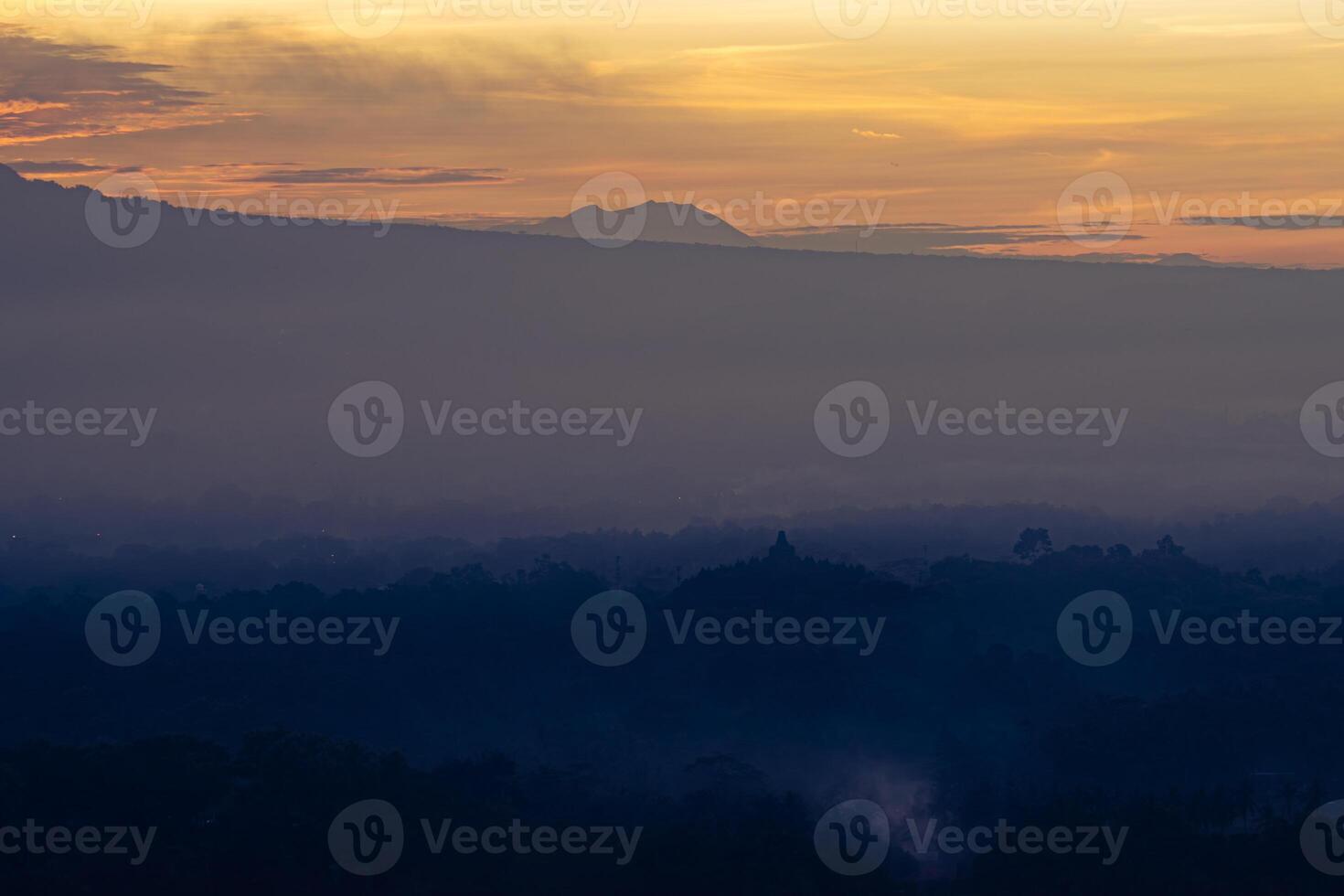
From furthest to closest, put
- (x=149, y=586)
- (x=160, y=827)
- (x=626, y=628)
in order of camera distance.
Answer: (x=149, y=586)
(x=626, y=628)
(x=160, y=827)

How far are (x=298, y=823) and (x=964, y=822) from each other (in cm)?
3573

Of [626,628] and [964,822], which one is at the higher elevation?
[626,628]

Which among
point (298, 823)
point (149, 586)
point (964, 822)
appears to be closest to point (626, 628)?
point (149, 586)

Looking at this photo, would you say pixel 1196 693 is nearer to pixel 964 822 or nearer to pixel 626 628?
pixel 964 822

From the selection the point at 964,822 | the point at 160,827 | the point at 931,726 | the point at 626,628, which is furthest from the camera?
the point at 626,628

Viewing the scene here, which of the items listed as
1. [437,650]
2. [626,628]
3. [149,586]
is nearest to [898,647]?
[626,628]

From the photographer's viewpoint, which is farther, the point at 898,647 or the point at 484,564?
the point at 484,564

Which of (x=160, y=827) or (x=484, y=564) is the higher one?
(x=484, y=564)

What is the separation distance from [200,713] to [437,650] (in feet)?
86.2

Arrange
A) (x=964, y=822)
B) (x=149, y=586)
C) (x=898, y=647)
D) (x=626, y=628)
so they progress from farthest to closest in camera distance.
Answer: (x=149, y=586), (x=626, y=628), (x=898, y=647), (x=964, y=822)

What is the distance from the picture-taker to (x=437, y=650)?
113438 millimetres

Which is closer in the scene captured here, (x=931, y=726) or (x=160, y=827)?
(x=160, y=827)

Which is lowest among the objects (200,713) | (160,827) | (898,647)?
(160,827)

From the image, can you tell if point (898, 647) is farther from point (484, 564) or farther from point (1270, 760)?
point (484, 564)
